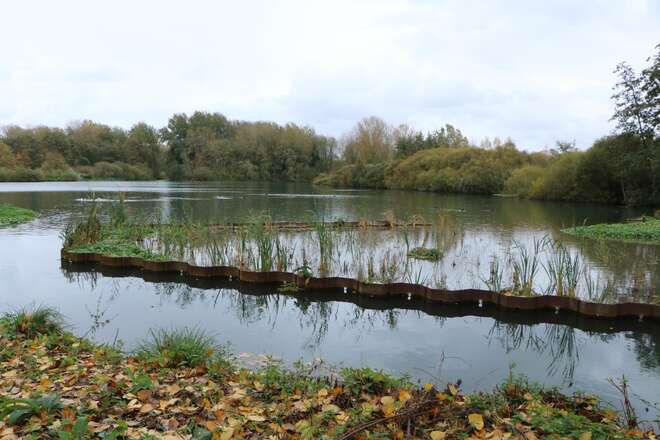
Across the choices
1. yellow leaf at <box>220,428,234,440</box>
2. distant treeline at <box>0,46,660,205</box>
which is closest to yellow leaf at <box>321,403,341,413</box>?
yellow leaf at <box>220,428,234,440</box>

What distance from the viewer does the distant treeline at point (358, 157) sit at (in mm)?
27141

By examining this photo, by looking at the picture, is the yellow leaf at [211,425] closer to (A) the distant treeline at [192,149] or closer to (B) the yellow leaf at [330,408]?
(B) the yellow leaf at [330,408]

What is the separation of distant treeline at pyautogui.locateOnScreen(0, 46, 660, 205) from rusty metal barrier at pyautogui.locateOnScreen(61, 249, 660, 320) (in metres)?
21.6

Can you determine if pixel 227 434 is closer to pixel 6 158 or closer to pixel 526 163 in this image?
pixel 526 163

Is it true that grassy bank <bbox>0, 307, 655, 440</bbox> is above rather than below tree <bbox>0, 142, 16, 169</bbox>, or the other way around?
below

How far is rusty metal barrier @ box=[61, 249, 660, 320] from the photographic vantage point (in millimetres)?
6633

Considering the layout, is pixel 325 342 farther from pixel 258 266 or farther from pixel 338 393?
pixel 258 266

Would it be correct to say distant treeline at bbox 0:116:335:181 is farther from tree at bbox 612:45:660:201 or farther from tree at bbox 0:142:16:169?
tree at bbox 612:45:660:201

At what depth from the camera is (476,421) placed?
322cm

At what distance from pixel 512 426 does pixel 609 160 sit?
30.1 metres

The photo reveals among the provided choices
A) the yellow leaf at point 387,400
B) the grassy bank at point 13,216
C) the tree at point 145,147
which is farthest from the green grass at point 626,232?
the tree at point 145,147

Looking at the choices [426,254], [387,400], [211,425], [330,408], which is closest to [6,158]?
[426,254]

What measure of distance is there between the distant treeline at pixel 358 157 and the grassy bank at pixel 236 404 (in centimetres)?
2567

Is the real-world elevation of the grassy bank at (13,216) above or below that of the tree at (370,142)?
below
